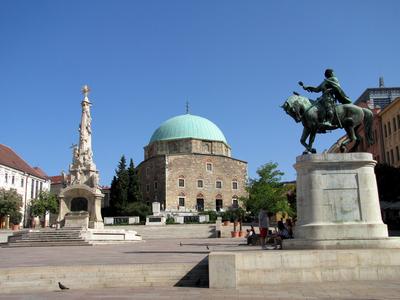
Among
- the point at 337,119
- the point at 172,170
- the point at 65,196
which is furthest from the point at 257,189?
the point at 337,119

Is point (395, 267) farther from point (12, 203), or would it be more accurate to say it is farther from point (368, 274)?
A: point (12, 203)

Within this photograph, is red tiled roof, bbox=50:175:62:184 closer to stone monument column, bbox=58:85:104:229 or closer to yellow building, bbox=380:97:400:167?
stone monument column, bbox=58:85:104:229

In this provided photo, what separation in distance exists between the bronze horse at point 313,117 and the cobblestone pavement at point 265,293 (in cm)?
394

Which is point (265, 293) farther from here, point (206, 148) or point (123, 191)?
point (206, 148)

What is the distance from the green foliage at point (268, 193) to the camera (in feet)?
158

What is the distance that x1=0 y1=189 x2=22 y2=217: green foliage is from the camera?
45.2 m

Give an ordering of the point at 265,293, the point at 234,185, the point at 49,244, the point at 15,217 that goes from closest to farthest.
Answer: the point at 265,293 → the point at 49,244 → the point at 15,217 → the point at 234,185

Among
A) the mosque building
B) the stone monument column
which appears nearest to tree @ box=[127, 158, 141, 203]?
the mosque building

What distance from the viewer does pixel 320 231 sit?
947 centimetres

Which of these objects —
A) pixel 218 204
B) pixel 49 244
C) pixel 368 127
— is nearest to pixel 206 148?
pixel 218 204

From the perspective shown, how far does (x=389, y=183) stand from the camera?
34531 mm

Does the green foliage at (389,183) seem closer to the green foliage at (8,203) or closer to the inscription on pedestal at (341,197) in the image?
the inscription on pedestal at (341,197)

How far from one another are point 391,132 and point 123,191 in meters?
33.9

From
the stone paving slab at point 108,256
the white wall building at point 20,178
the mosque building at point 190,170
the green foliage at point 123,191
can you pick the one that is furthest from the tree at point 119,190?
the stone paving slab at point 108,256
